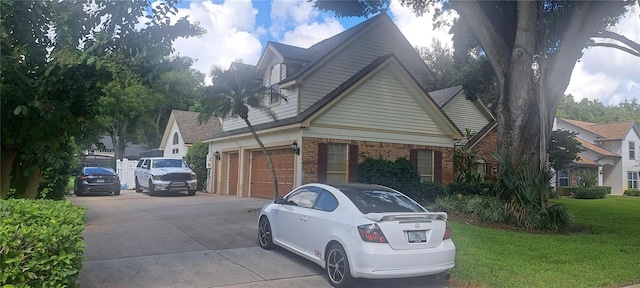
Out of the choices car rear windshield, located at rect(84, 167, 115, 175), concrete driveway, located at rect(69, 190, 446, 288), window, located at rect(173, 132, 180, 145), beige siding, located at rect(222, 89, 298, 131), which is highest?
beige siding, located at rect(222, 89, 298, 131)

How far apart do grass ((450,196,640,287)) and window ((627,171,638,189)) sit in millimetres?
31037

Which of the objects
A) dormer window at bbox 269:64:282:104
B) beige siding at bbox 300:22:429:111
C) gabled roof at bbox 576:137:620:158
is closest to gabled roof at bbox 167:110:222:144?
dormer window at bbox 269:64:282:104

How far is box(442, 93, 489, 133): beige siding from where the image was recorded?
86.7ft

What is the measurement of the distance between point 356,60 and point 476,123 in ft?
39.0

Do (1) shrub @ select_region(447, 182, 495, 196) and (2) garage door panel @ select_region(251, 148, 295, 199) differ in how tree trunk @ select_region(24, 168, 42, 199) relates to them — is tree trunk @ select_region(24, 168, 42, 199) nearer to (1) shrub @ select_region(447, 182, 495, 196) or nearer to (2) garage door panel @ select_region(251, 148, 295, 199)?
(2) garage door panel @ select_region(251, 148, 295, 199)

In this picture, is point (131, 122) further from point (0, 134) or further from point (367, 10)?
point (0, 134)

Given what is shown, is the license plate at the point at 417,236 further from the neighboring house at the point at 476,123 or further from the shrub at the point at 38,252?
the neighboring house at the point at 476,123

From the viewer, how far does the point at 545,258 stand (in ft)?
26.3

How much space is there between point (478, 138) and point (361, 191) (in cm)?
1947

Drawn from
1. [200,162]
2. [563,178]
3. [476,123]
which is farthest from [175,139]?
[563,178]

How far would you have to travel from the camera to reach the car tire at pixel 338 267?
601 cm

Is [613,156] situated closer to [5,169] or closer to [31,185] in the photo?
[31,185]

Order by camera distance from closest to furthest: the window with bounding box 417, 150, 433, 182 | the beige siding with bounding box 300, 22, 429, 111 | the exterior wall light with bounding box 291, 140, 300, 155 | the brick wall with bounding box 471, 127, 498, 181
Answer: the exterior wall light with bounding box 291, 140, 300, 155 → the beige siding with bounding box 300, 22, 429, 111 → the window with bounding box 417, 150, 433, 182 → the brick wall with bounding box 471, 127, 498, 181

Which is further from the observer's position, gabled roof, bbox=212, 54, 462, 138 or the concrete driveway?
gabled roof, bbox=212, 54, 462, 138
